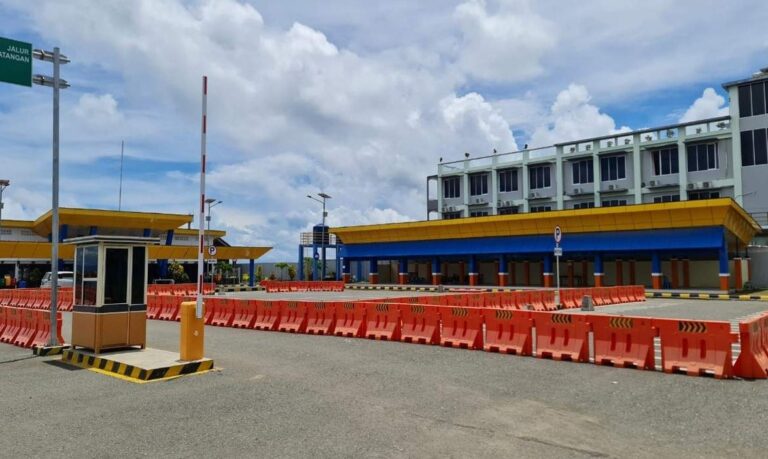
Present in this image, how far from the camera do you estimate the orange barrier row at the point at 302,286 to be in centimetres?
4835

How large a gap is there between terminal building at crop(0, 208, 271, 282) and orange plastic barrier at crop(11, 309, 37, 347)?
3201 cm

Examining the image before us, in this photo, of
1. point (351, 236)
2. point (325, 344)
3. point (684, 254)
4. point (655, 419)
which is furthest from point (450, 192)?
point (655, 419)

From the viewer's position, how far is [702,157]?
52.2 metres

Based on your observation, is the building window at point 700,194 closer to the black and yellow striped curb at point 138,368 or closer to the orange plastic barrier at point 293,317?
the orange plastic barrier at point 293,317

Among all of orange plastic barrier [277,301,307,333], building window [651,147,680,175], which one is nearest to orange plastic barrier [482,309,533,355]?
orange plastic barrier [277,301,307,333]

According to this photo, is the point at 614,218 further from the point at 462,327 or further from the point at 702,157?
the point at 462,327

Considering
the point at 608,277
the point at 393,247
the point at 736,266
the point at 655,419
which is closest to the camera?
the point at 655,419

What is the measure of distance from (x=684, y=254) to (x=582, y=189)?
55.9 feet

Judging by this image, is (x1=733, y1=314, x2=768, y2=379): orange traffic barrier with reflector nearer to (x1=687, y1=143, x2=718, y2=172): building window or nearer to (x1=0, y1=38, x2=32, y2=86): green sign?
(x1=0, y1=38, x2=32, y2=86): green sign

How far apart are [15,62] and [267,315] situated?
9.55 m

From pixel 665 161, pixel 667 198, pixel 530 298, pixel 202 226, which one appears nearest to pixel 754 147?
pixel 665 161

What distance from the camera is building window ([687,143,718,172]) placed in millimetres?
51656

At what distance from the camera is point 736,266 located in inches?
1657

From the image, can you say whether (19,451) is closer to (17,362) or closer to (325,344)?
(17,362)
